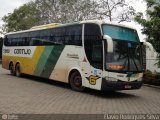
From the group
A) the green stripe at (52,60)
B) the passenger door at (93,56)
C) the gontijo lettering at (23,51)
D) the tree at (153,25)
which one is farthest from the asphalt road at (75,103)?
the gontijo lettering at (23,51)

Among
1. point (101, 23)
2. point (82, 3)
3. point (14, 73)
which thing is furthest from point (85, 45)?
point (82, 3)

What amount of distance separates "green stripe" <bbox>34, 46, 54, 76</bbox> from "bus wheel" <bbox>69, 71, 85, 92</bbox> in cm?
274

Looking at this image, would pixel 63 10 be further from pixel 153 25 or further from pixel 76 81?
pixel 76 81

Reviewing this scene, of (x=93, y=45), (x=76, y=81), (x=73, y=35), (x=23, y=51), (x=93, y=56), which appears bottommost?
(x=76, y=81)

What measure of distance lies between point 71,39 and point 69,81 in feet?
6.90

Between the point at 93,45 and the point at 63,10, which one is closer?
the point at 93,45

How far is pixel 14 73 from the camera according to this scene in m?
25.8

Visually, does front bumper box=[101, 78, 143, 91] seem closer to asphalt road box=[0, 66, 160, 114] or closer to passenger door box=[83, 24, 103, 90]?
passenger door box=[83, 24, 103, 90]

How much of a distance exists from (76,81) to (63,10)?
28236mm

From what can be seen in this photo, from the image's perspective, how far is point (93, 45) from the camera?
16562mm

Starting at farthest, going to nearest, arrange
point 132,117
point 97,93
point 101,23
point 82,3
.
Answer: point 82,3 → point 97,93 → point 101,23 → point 132,117

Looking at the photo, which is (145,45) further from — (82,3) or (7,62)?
(82,3)

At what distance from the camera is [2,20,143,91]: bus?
15898 millimetres

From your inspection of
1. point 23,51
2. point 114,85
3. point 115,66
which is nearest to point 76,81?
point 114,85
